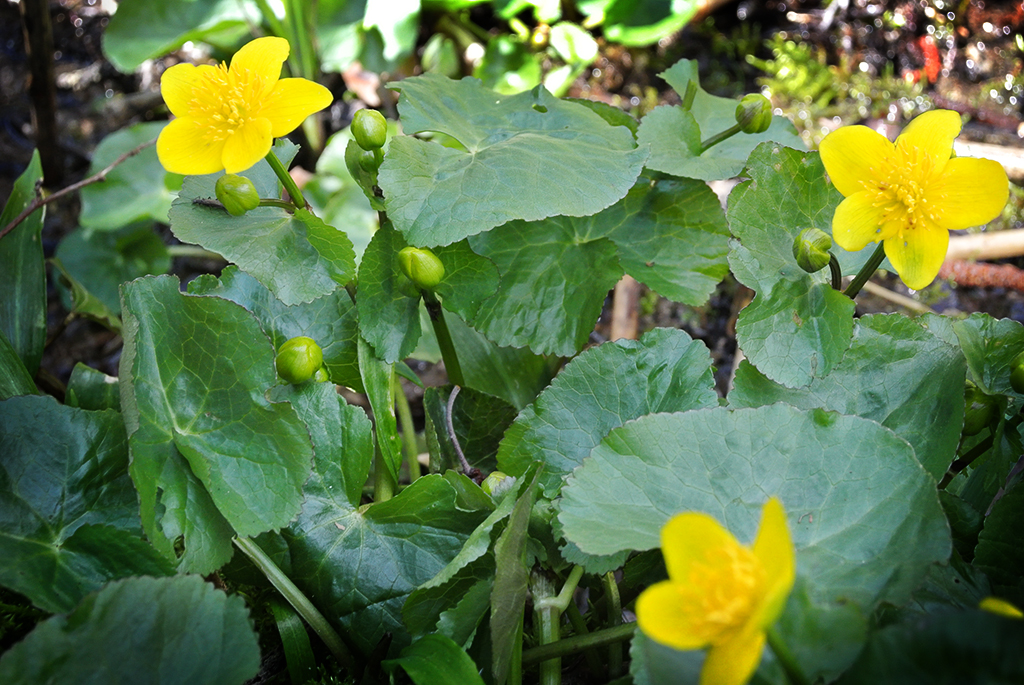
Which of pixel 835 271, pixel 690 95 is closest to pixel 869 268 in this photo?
pixel 835 271

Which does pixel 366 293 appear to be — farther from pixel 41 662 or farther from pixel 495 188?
pixel 41 662

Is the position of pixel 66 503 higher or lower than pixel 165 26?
lower

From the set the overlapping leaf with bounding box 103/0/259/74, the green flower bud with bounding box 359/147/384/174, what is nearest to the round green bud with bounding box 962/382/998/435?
the green flower bud with bounding box 359/147/384/174

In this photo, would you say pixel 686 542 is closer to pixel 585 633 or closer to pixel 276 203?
pixel 585 633

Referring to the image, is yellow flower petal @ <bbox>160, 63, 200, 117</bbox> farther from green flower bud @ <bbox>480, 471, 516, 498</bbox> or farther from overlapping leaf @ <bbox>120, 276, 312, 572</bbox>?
green flower bud @ <bbox>480, 471, 516, 498</bbox>

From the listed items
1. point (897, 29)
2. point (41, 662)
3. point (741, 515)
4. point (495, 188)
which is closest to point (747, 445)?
point (741, 515)
